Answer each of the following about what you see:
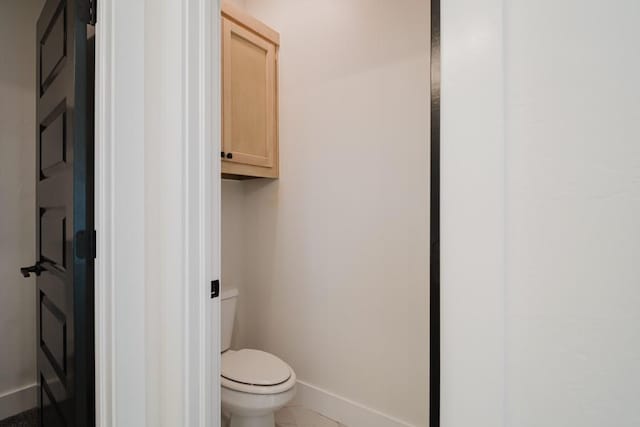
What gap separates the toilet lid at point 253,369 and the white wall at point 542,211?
1.18 m

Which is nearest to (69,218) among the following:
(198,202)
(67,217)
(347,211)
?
(67,217)

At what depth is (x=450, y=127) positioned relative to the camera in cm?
46

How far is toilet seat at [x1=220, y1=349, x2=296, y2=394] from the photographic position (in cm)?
143

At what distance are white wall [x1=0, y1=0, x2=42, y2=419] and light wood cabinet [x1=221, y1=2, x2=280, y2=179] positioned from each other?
1.19 m

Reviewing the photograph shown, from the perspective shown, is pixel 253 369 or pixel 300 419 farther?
pixel 300 419

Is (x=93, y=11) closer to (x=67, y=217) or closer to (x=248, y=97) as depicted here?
(x=67, y=217)

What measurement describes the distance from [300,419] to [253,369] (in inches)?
20.9

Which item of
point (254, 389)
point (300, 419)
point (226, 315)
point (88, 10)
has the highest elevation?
point (88, 10)

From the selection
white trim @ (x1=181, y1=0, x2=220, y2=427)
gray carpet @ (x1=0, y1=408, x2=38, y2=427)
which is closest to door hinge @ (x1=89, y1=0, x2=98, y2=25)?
white trim @ (x1=181, y1=0, x2=220, y2=427)

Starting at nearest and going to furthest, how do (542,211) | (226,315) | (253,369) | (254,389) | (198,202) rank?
(542,211) → (198,202) → (254,389) → (253,369) → (226,315)

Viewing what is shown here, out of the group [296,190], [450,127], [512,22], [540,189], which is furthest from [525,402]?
[296,190]

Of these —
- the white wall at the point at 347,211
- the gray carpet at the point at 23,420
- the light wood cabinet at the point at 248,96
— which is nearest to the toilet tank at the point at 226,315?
the white wall at the point at 347,211

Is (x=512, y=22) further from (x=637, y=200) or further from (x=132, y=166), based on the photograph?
(x=132, y=166)

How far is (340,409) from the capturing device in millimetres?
1789
